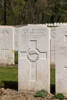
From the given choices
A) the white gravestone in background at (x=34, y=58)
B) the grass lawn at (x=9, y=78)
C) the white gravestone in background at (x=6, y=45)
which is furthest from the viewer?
the white gravestone in background at (x=6, y=45)

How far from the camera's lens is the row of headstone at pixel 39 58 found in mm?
7695

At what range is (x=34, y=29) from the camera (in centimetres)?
802

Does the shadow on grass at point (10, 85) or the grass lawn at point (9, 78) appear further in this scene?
the grass lawn at point (9, 78)

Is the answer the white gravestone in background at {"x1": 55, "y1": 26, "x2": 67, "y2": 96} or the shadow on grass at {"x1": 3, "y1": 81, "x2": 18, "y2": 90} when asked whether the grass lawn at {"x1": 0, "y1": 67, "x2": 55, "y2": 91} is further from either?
the white gravestone in background at {"x1": 55, "y1": 26, "x2": 67, "y2": 96}

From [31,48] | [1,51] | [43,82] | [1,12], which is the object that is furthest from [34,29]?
[1,12]

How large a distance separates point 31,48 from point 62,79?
1.07 m

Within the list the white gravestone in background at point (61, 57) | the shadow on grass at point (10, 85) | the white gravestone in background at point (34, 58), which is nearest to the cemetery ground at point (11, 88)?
the shadow on grass at point (10, 85)

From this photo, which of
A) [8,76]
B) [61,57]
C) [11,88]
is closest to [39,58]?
[61,57]

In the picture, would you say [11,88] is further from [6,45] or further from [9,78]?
[6,45]

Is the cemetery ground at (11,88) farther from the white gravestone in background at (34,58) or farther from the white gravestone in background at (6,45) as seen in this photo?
the white gravestone in background at (6,45)

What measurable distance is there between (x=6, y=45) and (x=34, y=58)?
18.5 feet

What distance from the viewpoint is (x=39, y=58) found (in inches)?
315

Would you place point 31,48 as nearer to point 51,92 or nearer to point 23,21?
point 51,92

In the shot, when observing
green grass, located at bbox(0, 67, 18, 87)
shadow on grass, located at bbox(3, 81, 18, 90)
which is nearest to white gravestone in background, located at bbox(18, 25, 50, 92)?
shadow on grass, located at bbox(3, 81, 18, 90)
